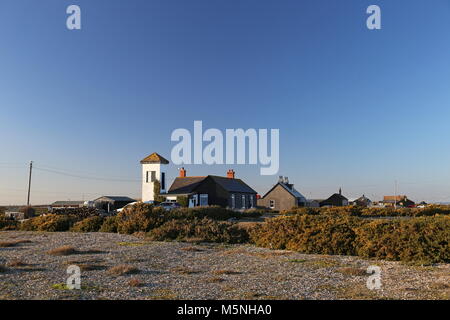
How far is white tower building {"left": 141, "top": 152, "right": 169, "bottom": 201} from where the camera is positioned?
48.6 m

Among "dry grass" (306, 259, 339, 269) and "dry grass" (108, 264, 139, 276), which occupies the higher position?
"dry grass" (108, 264, 139, 276)

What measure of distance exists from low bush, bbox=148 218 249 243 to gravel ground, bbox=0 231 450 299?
270cm

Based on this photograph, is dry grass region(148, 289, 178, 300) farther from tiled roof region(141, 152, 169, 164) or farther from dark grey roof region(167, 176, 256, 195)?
tiled roof region(141, 152, 169, 164)

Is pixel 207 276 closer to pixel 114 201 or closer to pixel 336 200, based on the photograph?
pixel 114 201

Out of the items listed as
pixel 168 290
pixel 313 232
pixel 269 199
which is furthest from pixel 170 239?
pixel 269 199

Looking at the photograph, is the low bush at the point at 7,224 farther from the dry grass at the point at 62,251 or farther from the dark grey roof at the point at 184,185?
the dark grey roof at the point at 184,185

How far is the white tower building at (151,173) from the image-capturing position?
48.6 m

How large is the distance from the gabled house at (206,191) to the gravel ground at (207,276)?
3330cm

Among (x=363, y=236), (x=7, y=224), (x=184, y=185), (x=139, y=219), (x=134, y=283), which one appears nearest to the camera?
(x=134, y=283)

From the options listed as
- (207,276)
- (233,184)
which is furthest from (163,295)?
(233,184)

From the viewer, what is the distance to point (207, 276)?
1027 cm

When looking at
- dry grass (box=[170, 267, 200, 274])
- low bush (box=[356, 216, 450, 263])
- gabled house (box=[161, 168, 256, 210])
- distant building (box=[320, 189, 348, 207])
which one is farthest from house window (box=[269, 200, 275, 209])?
dry grass (box=[170, 267, 200, 274])

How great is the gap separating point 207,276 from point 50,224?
18.4m
